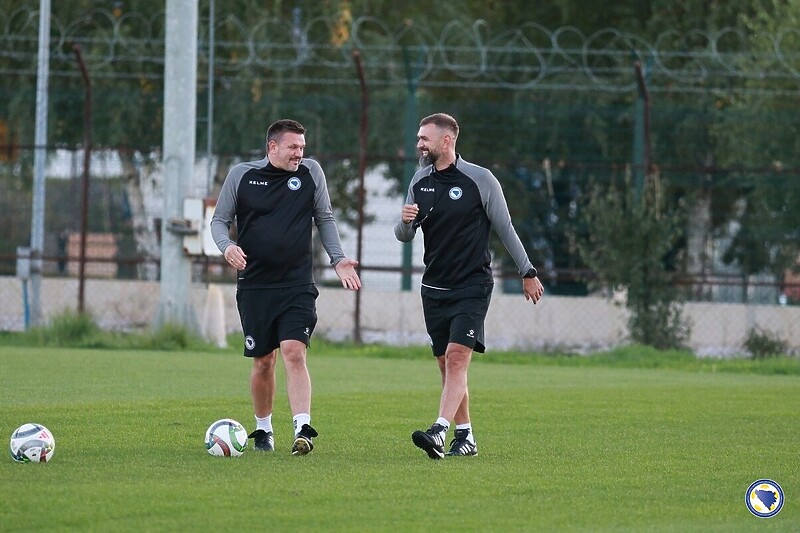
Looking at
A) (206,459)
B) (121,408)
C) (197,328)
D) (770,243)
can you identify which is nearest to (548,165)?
(770,243)

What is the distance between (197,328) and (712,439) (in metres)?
10.4

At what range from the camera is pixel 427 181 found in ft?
31.5

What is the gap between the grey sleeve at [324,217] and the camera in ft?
31.7

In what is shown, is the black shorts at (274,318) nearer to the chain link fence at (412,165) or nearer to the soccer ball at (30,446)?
the soccer ball at (30,446)

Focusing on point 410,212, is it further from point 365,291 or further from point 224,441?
point 365,291

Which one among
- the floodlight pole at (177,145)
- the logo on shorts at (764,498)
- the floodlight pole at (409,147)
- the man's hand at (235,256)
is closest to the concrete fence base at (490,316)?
the floodlight pole at (409,147)

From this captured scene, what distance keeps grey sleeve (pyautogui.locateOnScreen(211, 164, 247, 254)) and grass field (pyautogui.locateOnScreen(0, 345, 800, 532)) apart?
53.0 inches

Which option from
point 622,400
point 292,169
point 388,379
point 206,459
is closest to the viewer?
point 206,459

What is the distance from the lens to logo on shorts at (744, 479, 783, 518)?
7.33 metres

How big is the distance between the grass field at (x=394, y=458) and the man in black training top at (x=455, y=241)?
0.69m

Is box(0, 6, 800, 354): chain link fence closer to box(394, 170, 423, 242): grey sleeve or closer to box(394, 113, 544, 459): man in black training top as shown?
box(394, 170, 423, 242): grey sleeve

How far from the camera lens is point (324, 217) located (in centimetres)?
975

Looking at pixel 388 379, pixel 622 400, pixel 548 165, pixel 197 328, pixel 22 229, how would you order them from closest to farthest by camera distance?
pixel 622 400 < pixel 388 379 < pixel 197 328 < pixel 548 165 < pixel 22 229

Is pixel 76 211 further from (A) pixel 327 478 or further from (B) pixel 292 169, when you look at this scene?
(A) pixel 327 478
